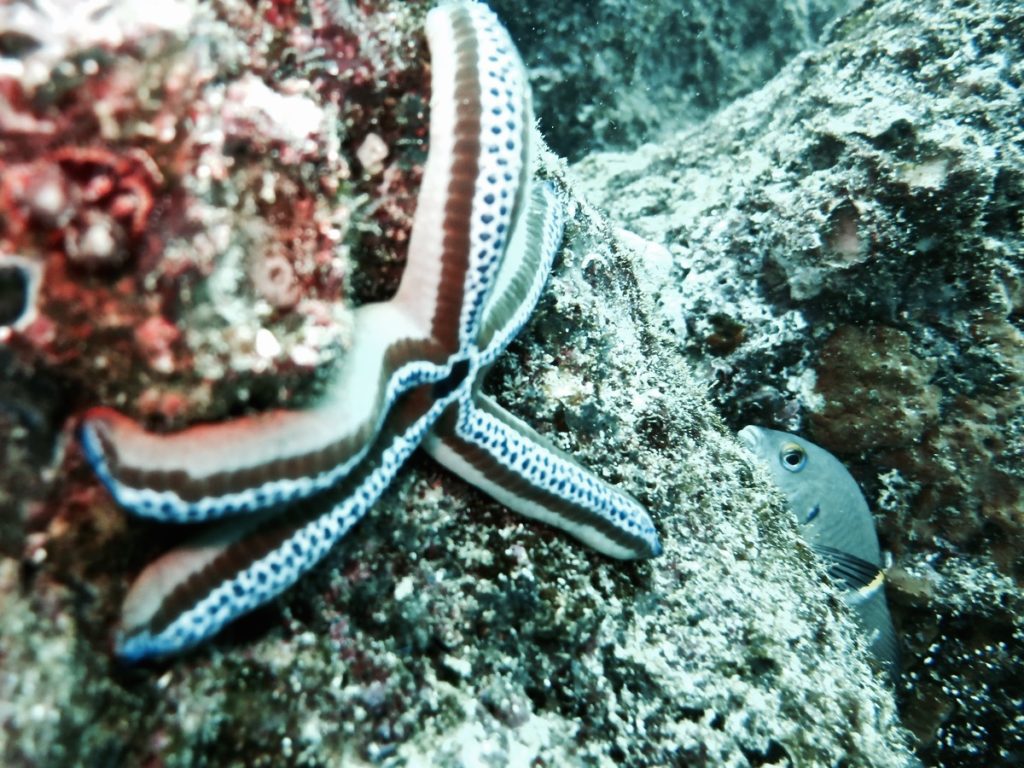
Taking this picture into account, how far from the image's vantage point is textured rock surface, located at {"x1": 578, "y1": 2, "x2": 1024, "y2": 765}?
173 inches

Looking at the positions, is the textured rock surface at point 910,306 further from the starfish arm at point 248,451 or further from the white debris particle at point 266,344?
the white debris particle at point 266,344

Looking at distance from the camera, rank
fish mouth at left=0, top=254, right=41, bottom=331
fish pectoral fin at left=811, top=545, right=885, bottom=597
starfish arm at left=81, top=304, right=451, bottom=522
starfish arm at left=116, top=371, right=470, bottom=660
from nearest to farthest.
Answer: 1. fish mouth at left=0, top=254, right=41, bottom=331
2. starfish arm at left=81, top=304, right=451, bottom=522
3. starfish arm at left=116, top=371, right=470, bottom=660
4. fish pectoral fin at left=811, top=545, right=885, bottom=597

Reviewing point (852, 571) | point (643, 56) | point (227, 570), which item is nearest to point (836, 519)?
point (852, 571)

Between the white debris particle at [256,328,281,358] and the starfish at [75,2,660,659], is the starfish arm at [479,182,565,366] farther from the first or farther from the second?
the white debris particle at [256,328,281,358]

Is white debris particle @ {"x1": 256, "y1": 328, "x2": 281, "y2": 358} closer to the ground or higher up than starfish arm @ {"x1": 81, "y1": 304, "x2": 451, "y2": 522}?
higher up

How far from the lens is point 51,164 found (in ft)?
4.62

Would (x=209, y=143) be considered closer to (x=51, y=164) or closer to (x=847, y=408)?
(x=51, y=164)

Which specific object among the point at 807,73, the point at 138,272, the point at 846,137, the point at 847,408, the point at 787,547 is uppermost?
the point at 807,73

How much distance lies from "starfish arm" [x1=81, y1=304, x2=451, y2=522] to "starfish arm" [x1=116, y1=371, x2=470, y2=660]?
0.39ft

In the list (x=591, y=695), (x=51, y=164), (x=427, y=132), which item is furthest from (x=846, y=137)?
(x=51, y=164)

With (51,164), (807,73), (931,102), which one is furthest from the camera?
(807,73)

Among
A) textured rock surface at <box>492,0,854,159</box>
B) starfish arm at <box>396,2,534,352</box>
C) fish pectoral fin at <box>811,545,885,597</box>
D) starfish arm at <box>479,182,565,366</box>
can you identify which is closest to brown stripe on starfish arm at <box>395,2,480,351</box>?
starfish arm at <box>396,2,534,352</box>

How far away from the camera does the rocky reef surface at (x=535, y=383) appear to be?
1.52 metres

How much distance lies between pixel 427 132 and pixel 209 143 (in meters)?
0.81
